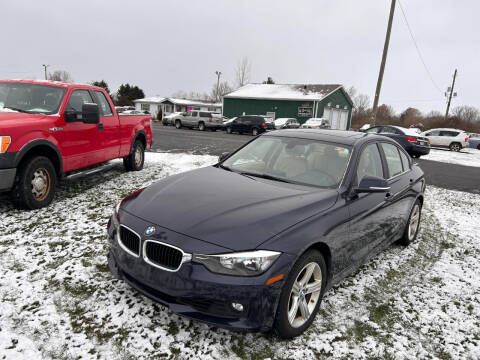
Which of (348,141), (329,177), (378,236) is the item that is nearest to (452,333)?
(378,236)

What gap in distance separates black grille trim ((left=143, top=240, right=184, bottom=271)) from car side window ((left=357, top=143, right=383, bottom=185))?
1950 mm

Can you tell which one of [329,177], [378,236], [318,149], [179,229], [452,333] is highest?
[318,149]

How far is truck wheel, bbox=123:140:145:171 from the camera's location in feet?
27.0

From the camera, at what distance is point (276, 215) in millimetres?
2627

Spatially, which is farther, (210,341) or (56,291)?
(56,291)

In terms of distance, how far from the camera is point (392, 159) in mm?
4375

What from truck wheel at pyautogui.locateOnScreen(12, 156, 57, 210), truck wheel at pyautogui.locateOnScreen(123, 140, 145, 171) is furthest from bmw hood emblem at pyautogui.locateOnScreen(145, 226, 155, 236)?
truck wheel at pyautogui.locateOnScreen(123, 140, 145, 171)

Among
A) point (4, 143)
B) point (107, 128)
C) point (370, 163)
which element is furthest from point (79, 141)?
point (370, 163)

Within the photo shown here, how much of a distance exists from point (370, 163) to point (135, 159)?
6093 mm

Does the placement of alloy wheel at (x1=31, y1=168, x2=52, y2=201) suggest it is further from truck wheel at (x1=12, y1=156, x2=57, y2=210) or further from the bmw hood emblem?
the bmw hood emblem

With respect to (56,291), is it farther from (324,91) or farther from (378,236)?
(324,91)

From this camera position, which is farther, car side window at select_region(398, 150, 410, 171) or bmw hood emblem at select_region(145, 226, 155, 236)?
car side window at select_region(398, 150, 410, 171)

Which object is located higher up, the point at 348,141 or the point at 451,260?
the point at 348,141

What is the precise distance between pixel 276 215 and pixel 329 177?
102 cm
